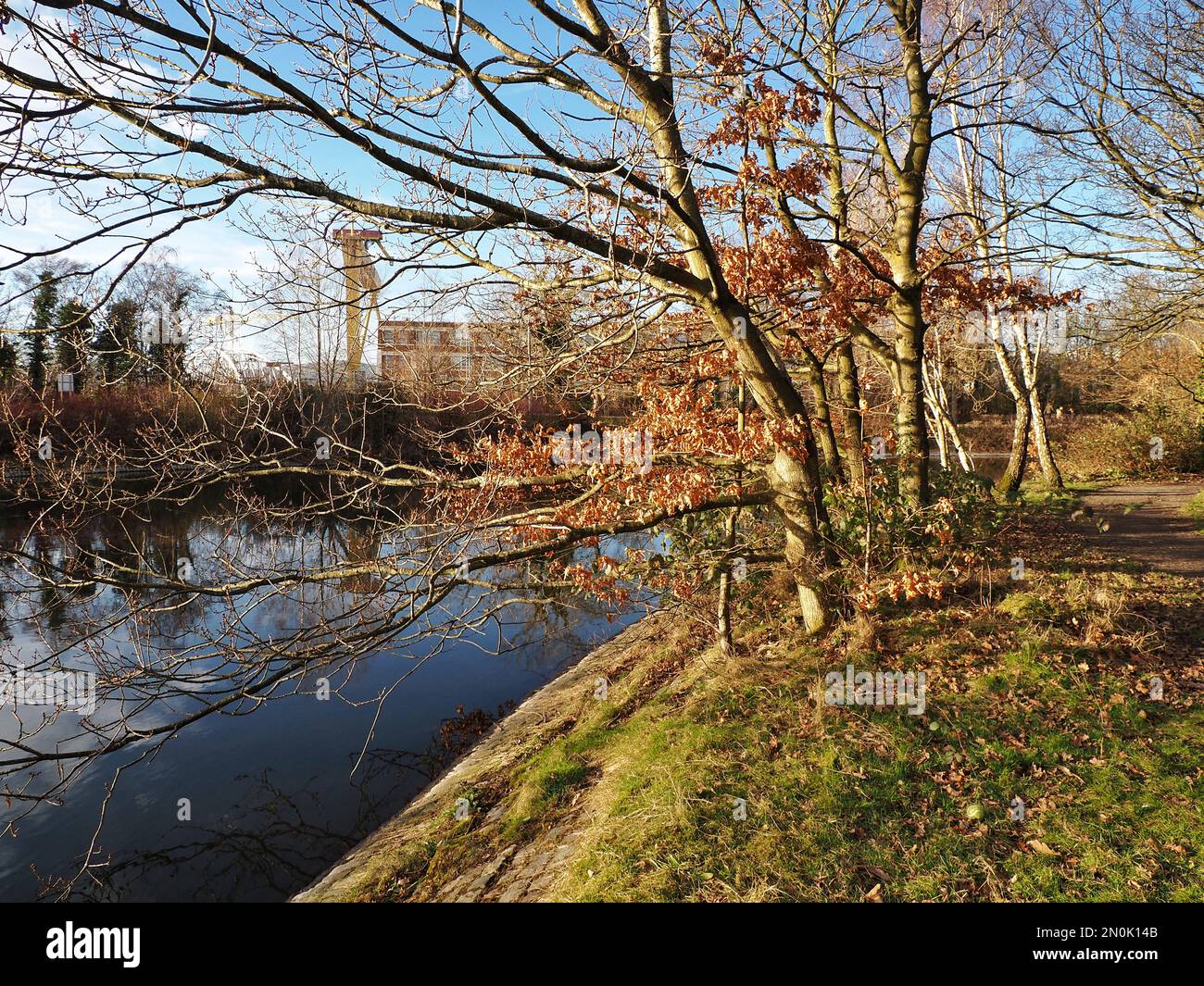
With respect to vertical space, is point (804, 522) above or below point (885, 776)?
above

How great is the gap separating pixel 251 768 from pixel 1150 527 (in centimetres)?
1364

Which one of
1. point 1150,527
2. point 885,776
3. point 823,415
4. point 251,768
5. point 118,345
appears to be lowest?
point 251,768

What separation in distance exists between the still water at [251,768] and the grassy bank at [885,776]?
1.31m

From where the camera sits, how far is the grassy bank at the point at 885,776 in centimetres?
401

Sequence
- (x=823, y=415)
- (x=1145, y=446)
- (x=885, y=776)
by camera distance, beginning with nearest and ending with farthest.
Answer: (x=885, y=776) < (x=823, y=415) < (x=1145, y=446)

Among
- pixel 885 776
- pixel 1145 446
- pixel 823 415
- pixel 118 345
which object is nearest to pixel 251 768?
pixel 118 345

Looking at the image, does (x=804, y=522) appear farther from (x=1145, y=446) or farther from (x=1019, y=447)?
(x=1145, y=446)

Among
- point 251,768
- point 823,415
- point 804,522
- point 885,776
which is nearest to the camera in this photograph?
point 885,776

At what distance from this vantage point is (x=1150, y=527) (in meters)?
10.9

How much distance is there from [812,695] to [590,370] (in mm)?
3591

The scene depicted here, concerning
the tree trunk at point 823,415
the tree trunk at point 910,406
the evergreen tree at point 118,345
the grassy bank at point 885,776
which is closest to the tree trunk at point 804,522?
the grassy bank at point 885,776

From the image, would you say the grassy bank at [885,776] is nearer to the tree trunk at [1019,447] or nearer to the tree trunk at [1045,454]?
the tree trunk at [1019,447]

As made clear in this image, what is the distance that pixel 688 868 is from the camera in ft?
13.8

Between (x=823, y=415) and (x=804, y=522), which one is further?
(x=823, y=415)
